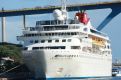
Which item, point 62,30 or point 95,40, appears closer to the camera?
point 62,30

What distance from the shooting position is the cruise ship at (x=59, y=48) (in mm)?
63969

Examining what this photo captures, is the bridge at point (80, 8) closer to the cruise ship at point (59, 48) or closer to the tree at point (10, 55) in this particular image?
the tree at point (10, 55)

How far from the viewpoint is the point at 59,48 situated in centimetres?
6538

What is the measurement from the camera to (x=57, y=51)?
210 ft

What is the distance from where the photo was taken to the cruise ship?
210ft

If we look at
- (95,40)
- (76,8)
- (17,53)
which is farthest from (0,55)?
(76,8)

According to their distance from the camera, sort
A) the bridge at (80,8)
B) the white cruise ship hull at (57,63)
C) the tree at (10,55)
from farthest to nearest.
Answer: the bridge at (80,8) → the tree at (10,55) → the white cruise ship hull at (57,63)

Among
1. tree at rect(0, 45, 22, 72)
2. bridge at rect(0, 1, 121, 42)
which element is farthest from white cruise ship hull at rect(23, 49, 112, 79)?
bridge at rect(0, 1, 121, 42)

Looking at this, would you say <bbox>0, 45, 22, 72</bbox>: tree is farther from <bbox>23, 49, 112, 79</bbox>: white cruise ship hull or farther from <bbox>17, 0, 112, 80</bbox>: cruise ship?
<bbox>23, 49, 112, 79</bbox>: white cruise ship hull

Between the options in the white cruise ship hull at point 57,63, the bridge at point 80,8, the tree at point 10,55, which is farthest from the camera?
the bridge at point 80,8

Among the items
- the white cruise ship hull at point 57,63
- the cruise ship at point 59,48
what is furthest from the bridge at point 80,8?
the white cruise ship hull at point 57,63

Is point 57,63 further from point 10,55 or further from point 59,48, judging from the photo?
point 10,55

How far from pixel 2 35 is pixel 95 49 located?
41.8 meters

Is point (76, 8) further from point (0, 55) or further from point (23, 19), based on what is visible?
point (0, 55)
